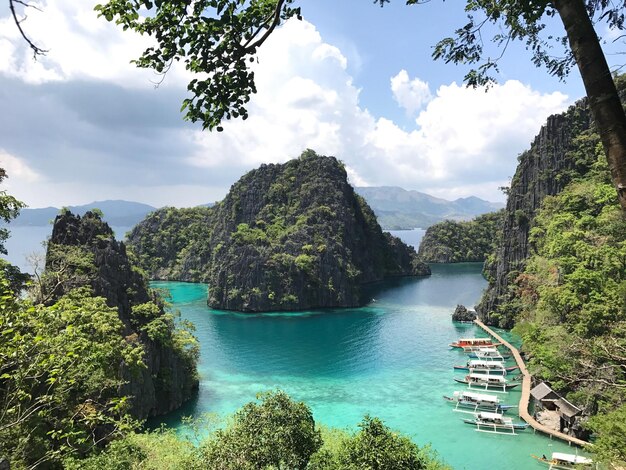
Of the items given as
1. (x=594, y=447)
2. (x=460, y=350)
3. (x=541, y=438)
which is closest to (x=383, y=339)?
(x=460, y=350)

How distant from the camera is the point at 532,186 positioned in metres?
49.9

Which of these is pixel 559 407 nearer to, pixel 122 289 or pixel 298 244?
pixel 122 289

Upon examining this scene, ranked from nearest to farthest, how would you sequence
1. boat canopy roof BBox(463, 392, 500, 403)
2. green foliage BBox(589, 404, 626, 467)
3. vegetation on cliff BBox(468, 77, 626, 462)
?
green foliage BBox(589, 404, 626, 467) < vegetation on cliff BBox(468, 77, 626, 462) < boat canopy roof BBox(463, 392, 500, 403)

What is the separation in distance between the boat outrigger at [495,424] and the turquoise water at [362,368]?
59cm

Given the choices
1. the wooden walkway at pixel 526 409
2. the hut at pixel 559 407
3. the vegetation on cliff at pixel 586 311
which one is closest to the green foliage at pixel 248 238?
the wooden walkway at pixel 526 409

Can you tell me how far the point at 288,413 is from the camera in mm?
13828

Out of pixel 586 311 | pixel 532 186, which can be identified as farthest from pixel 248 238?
pixel 586 311

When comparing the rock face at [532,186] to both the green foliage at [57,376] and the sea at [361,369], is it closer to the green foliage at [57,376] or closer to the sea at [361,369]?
the sea at [361,369]

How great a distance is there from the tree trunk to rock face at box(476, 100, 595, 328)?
48399 millimetres

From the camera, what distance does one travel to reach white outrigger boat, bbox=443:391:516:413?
2589 centimetres

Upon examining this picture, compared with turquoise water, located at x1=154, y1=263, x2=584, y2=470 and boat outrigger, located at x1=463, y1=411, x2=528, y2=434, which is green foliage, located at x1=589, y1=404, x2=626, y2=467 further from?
boat outrigger, located at x1=463, y1=411, x2=528, y2=434

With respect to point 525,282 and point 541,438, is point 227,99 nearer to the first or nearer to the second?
point 541,438

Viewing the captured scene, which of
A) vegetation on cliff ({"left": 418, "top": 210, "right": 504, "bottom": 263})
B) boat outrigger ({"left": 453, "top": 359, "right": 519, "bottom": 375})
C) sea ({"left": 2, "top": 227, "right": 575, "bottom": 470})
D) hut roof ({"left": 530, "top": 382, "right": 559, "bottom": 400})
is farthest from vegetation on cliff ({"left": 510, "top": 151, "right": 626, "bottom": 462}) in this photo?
vegetation on cliff ({"left": 418, "top": 210, "right": 504, "bottom": 263})

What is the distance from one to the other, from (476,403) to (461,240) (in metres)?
94.9
